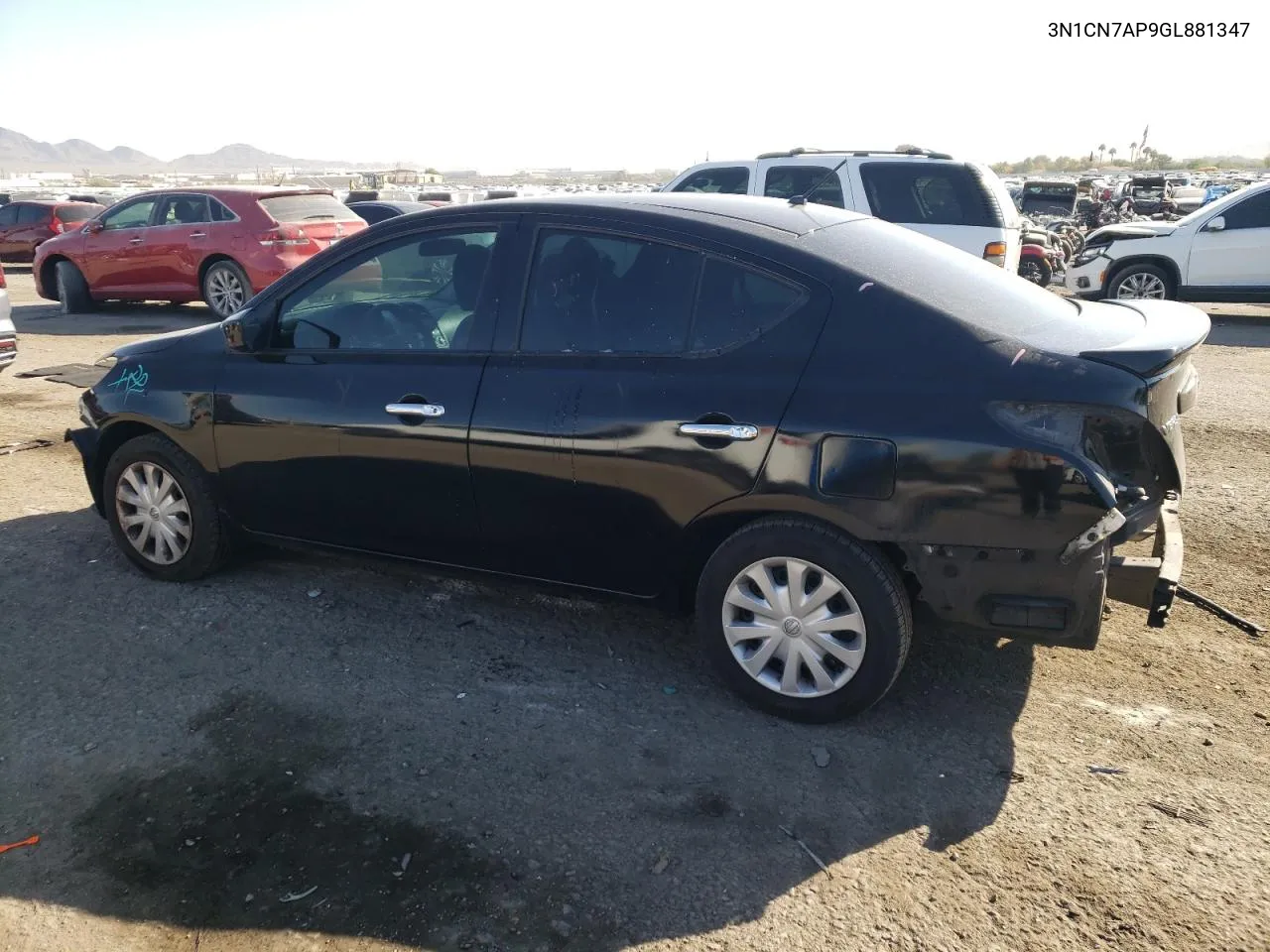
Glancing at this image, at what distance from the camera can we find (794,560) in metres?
3.54

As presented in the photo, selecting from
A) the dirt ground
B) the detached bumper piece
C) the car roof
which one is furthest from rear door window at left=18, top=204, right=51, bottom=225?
the detached bumper piece

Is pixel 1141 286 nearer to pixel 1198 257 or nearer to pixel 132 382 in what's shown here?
pixel 1198 257

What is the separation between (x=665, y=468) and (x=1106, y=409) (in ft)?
4.71

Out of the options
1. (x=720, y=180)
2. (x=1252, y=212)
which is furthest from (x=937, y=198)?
(x=1252, y=212)

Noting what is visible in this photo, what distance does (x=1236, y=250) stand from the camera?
42.8 feet

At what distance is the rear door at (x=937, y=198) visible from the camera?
10492mm

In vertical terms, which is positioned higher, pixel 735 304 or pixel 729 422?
pixel 735 304

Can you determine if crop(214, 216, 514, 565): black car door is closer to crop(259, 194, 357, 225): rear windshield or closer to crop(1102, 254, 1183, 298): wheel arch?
crop(259, 194, 357, 225): rear windshield

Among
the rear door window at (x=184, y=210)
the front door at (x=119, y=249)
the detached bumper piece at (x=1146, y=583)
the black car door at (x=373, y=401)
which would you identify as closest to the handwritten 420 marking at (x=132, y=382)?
the black car door at (x=373, y=401)

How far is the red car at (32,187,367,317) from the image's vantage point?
1284 cm

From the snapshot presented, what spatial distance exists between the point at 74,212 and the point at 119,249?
10499mm

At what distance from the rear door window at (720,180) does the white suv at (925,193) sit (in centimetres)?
21

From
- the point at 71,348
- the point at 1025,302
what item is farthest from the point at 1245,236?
the point at 71,348

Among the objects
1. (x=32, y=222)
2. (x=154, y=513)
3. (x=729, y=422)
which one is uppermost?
(x=32, y=222)
